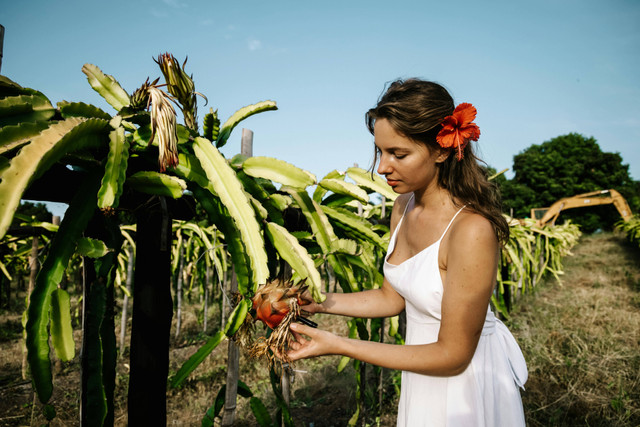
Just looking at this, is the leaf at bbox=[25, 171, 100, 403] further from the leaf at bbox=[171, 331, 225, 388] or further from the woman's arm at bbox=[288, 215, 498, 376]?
the woman's arm at bbox=[288, 215, 498, 376]

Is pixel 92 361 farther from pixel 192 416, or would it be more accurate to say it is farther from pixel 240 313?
pixel 192 416

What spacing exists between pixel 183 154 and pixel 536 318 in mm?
5174

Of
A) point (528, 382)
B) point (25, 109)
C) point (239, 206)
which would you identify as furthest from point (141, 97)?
point (528, 382)

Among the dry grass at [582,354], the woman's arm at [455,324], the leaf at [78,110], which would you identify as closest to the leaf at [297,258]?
the woman's arm at [455,324]

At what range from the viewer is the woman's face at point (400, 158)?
3.55ft

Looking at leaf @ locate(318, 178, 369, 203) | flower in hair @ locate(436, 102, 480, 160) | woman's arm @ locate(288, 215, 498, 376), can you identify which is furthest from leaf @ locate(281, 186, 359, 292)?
flower in hair @ locate(436, 102, 480, 160)

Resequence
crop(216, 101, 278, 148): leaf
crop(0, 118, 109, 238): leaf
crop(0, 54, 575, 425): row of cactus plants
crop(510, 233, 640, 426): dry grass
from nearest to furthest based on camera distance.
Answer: crop(0, 118, 109, 238): leaf, crop(0, 54, 575, 425): row of cactus plants, crop(216, 101, 278, 148): leaf, crop(510, 233, 640, 426): dry grass

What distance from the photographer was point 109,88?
1008 mm

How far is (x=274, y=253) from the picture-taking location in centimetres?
124

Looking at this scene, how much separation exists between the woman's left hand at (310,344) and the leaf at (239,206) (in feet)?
0.53

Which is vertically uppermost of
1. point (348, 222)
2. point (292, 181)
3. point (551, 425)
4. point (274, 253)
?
point (292, 181)

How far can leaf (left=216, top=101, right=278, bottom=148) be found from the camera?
118 cm

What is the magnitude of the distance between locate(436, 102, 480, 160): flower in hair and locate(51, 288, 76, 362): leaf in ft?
3.42

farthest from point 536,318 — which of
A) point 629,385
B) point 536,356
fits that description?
point 629,385
